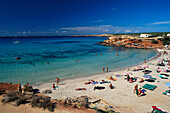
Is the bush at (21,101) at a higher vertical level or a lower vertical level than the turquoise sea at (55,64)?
higher

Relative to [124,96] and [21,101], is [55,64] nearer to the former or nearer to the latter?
[124,96]

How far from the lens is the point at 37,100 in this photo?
788cm

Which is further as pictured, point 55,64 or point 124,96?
point 55,64

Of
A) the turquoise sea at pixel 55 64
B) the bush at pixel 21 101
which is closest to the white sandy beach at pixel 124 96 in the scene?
the bush at pixel 21 101

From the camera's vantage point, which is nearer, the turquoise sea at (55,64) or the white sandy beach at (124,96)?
the white sandy beach at (124,96)

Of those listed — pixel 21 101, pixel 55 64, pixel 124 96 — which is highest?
pixel 21 101

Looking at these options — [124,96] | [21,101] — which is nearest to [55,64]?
[124,96]

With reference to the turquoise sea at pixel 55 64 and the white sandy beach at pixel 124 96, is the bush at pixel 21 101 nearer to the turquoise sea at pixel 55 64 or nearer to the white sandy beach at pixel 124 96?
the white sandy beach at pixel 124 96

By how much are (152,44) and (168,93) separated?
192 ft

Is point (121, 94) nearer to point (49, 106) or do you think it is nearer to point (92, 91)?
point (92, 91)

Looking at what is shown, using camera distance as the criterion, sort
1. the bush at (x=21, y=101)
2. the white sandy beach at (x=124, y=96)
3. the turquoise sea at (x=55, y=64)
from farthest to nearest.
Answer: the turquoise sea at (x=55, y=64), the white sandy beach at (x=124, y=96), the bush at (x=21, y=101)

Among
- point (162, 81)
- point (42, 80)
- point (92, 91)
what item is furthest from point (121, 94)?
point (42, 80)

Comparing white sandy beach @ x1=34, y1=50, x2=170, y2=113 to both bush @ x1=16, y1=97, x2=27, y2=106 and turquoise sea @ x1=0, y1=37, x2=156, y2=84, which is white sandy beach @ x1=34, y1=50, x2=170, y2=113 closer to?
bush @ x1=16, y1=97, x2=27, y2=106

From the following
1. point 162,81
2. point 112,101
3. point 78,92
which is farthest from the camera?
point 162,81
